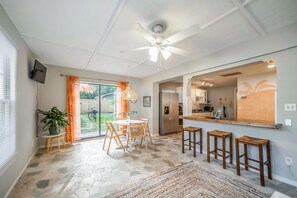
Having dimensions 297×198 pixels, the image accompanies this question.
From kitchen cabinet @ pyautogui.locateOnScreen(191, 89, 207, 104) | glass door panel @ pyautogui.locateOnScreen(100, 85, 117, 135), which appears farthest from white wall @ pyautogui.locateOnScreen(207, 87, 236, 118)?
glass door panel @ pyautogui.locateOnScreen(100, 85, 117, 135)

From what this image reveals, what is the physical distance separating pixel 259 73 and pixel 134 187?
4.85 metres

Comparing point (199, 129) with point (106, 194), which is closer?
point (106, 194)

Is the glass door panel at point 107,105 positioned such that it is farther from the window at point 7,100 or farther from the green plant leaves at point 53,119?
the window at point 7,100

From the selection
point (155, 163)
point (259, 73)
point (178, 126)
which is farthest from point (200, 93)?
point (155, 163)

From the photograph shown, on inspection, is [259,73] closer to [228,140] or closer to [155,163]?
[228,140]

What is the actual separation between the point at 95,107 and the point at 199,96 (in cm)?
515

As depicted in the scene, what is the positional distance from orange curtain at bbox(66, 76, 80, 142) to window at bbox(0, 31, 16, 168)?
2.06m

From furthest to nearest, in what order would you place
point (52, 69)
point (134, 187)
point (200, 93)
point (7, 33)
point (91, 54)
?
point (200, 93), point (52, 69), point (91, 54), point (134, 187), point (7, 33)

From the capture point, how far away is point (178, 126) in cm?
588

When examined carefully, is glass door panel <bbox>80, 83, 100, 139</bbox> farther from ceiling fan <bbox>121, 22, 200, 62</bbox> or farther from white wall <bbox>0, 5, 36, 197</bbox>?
ceiling fan <bbox>121, 22, 200, 62</bbox>

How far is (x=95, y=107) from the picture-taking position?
5000 mm

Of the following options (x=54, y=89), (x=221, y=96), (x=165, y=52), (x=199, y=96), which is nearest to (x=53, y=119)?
(x=54, y=89)

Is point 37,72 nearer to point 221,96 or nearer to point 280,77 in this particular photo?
point 280,77

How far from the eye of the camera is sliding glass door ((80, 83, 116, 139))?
482 cm
